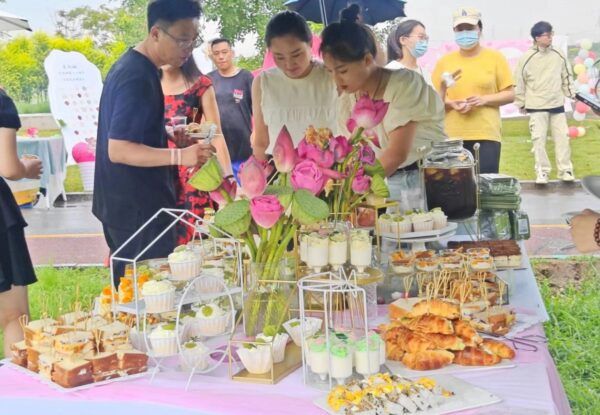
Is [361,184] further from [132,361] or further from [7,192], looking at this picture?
[7,192]

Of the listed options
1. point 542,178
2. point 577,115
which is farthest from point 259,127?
point 577,115

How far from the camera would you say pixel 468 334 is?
1.26 meters

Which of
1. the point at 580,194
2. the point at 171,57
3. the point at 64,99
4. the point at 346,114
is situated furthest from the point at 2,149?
the point at 580,194

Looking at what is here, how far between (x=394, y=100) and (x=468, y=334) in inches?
44.5

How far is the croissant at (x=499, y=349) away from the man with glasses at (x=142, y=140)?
1125 millimetres

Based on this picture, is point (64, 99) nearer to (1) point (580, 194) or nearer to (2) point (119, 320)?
(1) point (580, 194)

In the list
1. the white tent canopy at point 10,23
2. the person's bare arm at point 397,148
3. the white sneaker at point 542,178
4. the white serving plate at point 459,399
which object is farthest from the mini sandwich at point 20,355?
the white sneaker at point 542,178

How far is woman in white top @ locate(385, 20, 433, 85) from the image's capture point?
12.4 ft

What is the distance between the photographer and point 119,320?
4.70ft

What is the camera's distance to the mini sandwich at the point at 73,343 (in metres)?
1.22

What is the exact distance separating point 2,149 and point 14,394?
3.31 feet

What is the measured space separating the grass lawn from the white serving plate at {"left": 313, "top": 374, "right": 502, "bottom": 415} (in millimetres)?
1192

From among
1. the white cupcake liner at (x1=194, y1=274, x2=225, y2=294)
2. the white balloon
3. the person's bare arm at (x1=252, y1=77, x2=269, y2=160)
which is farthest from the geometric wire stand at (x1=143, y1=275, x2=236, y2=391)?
the white balloon

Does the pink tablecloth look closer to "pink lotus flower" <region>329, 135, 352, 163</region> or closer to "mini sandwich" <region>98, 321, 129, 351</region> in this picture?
"mini sandwich" <region>98, 321, 129, 351</region>
